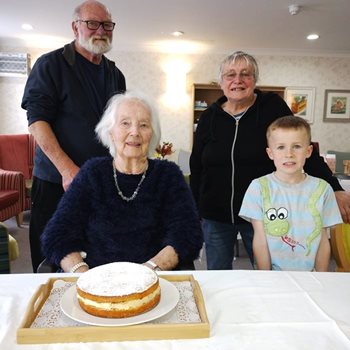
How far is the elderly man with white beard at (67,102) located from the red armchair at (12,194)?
2.22 metres

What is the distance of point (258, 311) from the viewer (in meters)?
0.80

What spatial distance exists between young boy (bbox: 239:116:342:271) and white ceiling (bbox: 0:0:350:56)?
2.94 m

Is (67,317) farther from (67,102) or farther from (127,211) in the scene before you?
(67,102)

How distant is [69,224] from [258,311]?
772 mm

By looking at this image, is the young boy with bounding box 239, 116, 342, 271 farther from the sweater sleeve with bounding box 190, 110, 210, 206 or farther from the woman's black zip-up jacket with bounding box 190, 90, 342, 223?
the sweater sleeve with bounding box 190, 110, 210, 206

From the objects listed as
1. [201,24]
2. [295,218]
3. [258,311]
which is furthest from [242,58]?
[201,24]

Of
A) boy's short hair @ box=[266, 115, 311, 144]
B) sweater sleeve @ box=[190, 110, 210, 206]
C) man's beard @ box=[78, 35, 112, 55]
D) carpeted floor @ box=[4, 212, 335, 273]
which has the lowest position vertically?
carpeted floor @ box=[4, 212, 335, 273]

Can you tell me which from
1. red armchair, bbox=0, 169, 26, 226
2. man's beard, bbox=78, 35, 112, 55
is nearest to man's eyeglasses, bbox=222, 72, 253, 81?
man's beard, bbox=78, 35, 112, 55

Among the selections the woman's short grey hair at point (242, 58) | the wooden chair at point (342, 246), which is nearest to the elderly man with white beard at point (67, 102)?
the woman's short grey hair at point (242, 58)

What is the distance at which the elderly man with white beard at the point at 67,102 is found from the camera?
5.60ft

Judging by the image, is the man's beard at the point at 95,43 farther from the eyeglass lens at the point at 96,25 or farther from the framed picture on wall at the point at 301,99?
the framed picture on wall at the point at 301,99

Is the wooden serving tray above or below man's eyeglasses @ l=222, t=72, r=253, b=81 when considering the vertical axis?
below

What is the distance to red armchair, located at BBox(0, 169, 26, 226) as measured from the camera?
383 centimetres

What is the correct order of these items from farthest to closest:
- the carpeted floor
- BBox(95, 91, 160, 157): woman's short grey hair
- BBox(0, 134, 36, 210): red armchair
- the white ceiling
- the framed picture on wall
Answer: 1. the framed picture on wall
2. BBox(0, 134, 36, 210): red armchair
3. the white ceiling
4. the carpeted floor
5. BBox(95, 91, 160, 157): woman's short grey hair
